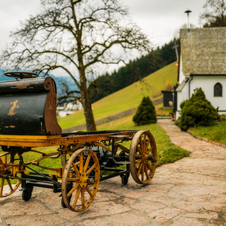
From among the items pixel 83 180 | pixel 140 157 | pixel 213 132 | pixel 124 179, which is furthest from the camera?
pixel 213 132

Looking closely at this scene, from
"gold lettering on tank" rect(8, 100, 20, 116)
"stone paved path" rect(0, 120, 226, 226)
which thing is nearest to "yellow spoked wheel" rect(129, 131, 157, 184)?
"stone paved path" rect(0, 120, 226, 226)

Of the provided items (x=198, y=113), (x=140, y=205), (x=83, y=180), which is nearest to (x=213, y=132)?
(x=198, y=113)

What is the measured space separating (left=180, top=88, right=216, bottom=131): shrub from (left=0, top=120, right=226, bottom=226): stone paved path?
9.99 meters

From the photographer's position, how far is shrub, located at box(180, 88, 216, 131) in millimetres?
15203

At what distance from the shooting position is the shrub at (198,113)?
15203 mm

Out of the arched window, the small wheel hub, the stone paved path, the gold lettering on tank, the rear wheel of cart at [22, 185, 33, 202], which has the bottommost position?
the stone paved path

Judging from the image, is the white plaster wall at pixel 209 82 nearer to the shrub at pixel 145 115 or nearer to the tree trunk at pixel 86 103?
the shrub at pixel 145 115

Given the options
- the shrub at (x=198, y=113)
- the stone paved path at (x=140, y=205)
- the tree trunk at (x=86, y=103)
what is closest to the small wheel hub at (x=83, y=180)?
the stone paved path at (x=140, y=205)

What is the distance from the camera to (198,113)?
50.4ft

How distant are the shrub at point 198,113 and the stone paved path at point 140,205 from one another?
999cm

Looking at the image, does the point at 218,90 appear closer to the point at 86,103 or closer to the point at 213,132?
the point at 213,132

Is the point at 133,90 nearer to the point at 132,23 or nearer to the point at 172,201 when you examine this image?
the point at 132,23

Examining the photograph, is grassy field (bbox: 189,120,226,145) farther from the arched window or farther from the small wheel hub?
the small wheel hub

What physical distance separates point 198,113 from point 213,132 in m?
2.72
